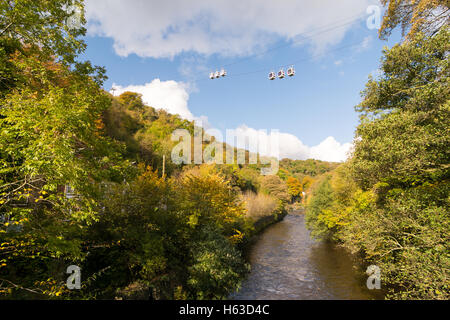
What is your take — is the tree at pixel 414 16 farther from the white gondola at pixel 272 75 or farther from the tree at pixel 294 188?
the tree at pixel 294 188

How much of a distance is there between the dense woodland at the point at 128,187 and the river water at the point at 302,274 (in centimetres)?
166

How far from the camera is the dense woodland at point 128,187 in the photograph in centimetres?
524

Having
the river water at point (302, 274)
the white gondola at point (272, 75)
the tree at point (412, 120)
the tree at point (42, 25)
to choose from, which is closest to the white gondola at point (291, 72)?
the white gondola at point (272, 75)

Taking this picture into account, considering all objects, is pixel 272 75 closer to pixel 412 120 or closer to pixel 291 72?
pixel 291 72

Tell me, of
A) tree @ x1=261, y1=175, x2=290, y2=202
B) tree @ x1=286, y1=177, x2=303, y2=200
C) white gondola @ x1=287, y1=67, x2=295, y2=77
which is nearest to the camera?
white gondola @ x1=287, y1=67, x2=295, y2=77

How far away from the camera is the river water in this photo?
1195cm

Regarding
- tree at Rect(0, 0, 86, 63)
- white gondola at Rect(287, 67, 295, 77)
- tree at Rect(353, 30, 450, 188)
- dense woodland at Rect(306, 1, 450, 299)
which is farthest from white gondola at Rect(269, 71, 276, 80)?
tree at Rect(0, 0, 86, 63)

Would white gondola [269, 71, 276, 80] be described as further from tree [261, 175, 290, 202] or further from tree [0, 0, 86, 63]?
tree [261, 175, 290, 202]

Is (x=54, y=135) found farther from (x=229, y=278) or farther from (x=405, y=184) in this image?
(x=405, y=184)

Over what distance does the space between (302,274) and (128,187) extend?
12.1 m

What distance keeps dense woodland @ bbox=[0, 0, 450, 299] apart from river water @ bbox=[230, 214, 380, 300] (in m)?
1.66

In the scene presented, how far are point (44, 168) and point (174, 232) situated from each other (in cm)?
792

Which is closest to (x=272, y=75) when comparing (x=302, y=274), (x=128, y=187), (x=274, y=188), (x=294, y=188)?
(x=128, y=187)
